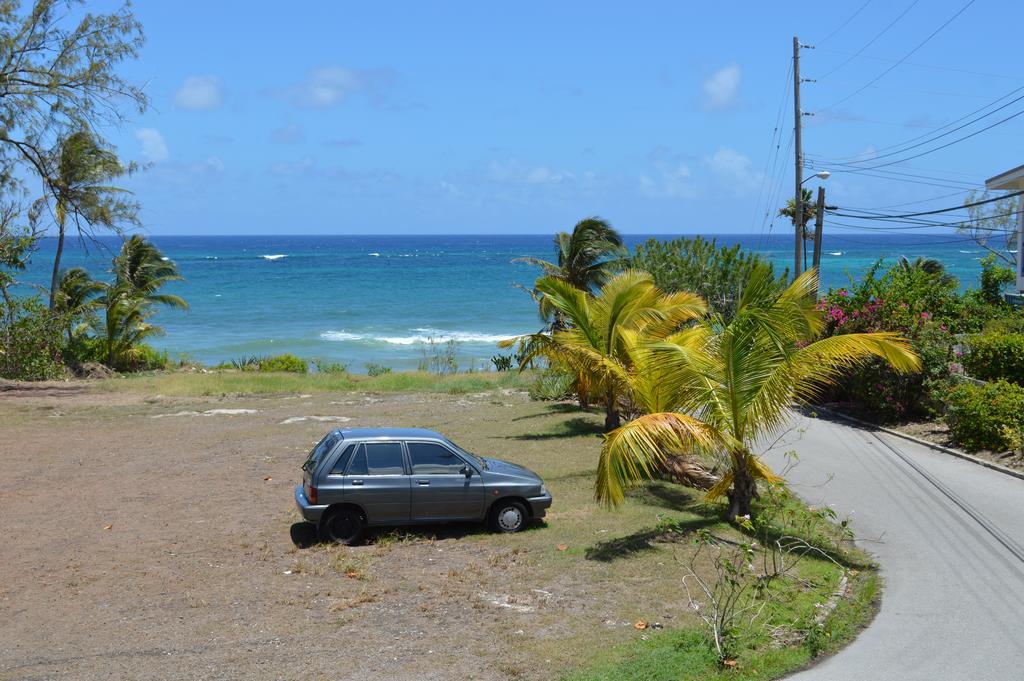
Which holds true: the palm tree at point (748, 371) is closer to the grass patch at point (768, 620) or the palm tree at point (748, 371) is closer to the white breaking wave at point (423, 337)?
the grass patch at point (768, 620)

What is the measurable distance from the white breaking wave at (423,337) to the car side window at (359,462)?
42.8 meters

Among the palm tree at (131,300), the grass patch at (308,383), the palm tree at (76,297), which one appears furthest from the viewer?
the palm tree at (131,300)

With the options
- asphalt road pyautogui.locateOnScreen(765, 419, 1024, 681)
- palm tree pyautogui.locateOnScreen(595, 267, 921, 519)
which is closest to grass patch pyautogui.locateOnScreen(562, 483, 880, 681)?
asphalt road pyautogui.locateOnScreen(765, 419, 1024, 681)

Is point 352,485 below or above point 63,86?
below

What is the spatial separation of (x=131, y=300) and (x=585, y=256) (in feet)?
62.8

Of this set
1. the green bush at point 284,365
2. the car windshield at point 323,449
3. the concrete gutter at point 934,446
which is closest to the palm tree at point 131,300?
the green bush at point 284,365

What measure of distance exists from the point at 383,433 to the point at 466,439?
6.95 meters

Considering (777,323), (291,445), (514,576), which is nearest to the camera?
(514,576)

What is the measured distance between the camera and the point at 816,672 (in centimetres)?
Result: 823

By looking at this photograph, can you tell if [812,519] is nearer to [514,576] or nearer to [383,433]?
[514,576]

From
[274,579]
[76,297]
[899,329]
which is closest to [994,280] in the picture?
[899,329]

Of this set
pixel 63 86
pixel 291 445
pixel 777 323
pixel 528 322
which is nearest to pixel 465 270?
pixel 528 322

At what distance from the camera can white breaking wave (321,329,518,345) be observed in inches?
2212

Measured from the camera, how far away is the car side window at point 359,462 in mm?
12094
